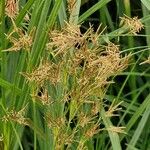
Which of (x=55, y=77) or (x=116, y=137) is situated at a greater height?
(x=55, y=77)

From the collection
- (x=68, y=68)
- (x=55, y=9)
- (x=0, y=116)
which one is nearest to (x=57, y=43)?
(x=68, y=68)

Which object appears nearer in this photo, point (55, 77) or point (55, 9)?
point (55, 77)

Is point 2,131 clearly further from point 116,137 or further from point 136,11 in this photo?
point 136,11

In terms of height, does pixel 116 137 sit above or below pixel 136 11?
below

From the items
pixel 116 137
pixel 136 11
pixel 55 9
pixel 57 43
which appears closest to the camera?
pixel 57 43

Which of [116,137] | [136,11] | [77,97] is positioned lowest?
[116,137]

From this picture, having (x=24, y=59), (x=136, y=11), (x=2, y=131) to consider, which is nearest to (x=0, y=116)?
(x=2, y=131)

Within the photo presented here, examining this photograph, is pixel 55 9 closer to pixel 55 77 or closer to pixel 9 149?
pixel 55 77

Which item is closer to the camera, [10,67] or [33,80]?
[33,80]

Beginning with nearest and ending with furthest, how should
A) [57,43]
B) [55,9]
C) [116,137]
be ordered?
1. [57,43]
2. [55,9]
3. [116,137]
